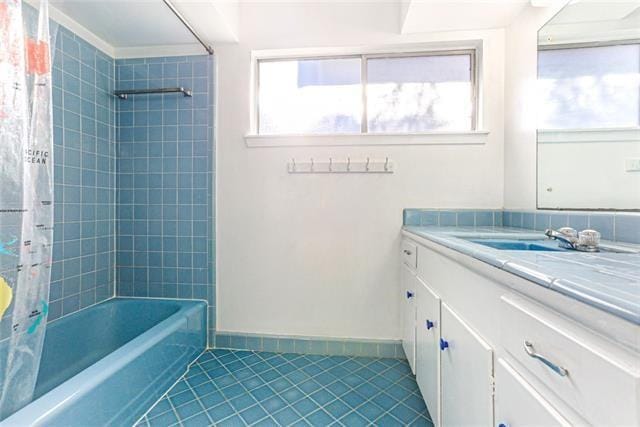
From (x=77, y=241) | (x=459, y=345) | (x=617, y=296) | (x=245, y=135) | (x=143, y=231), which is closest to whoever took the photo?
(x=617, y=296)

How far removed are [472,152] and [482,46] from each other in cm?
69

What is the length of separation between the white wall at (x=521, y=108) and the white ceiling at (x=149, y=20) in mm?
1770

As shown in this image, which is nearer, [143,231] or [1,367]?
[1,367]

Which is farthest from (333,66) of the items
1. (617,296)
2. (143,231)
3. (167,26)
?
(617,296)

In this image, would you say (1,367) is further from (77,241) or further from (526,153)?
(526,153)

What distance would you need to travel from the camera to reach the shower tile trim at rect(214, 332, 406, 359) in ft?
5.76

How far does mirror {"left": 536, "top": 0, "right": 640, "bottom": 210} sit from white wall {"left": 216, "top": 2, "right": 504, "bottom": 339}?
318 mm

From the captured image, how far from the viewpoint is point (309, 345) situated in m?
1.80

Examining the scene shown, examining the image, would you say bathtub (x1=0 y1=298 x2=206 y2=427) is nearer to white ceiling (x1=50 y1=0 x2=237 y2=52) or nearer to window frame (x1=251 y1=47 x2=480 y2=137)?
window frame (x1=251 y1=47 x2=480 y2=137)

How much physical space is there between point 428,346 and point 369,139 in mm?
1233

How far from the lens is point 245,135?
72.0 inches

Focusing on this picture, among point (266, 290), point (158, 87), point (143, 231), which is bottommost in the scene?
point (266, 290)

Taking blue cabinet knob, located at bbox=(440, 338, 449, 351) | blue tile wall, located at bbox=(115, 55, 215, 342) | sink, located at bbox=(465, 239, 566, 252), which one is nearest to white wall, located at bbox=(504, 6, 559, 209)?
sink, located at bbox=(465, 239, 566, 252)

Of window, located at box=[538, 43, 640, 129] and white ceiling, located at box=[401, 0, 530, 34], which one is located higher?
white ceiling, located at box=[401, 0, 530, 34]
